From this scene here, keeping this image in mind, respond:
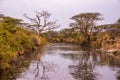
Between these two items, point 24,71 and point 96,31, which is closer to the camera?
point 24,71

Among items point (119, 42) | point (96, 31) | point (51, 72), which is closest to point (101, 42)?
point (119, 42)

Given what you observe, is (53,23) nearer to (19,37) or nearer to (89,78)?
(19,37)

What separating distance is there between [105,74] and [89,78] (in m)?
2.12

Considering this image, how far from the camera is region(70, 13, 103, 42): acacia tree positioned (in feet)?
193

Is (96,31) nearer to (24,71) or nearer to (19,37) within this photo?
(19,37)

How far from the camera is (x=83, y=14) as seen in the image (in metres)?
60.6

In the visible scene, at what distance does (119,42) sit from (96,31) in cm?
1956

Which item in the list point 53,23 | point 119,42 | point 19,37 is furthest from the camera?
point 53,23

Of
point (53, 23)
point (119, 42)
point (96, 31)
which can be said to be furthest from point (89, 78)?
point (53, 23)

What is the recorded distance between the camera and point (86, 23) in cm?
5938

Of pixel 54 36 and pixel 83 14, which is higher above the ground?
pixel 83 14

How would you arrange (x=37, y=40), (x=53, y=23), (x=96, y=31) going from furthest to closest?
(x=53, y=23) → (x=96, y=31) → (x=37, y=40)

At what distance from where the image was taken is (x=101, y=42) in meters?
48.4

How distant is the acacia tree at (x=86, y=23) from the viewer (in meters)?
59.0
